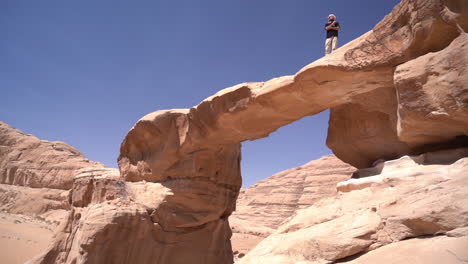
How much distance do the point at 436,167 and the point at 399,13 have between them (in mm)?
2171

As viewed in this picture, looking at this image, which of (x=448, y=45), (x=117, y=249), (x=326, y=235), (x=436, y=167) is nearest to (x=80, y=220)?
(x=117, y=249)

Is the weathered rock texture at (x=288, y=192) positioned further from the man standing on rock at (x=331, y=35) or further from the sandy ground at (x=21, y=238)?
the man standing on rock at (x=331, y=35)

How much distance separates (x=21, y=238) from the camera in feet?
50.5

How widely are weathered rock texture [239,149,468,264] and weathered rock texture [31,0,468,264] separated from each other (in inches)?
1.7

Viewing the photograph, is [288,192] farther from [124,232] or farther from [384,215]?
[384,215]

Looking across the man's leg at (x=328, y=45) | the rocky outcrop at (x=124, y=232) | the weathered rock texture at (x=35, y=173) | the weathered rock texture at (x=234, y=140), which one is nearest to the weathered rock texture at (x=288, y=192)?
the weathered rock texture at (x=35, y=173)

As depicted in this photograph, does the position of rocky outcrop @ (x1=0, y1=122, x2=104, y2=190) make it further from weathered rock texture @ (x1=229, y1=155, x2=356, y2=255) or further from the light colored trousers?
the light colored trousers

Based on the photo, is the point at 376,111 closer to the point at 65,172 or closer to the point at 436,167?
the point at 436,167

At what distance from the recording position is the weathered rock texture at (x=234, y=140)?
3904 millimetres

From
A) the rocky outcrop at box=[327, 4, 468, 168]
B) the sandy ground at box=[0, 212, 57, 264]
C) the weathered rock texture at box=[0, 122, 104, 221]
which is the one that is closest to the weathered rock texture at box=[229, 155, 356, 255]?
the weathered rock texture at box=[0, 122, 104, 221]

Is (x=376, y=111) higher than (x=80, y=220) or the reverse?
higher

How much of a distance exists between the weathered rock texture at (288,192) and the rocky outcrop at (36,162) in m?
13.9

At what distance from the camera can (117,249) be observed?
22.1 ft

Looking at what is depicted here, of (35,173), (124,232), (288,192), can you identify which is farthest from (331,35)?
(288,192)
